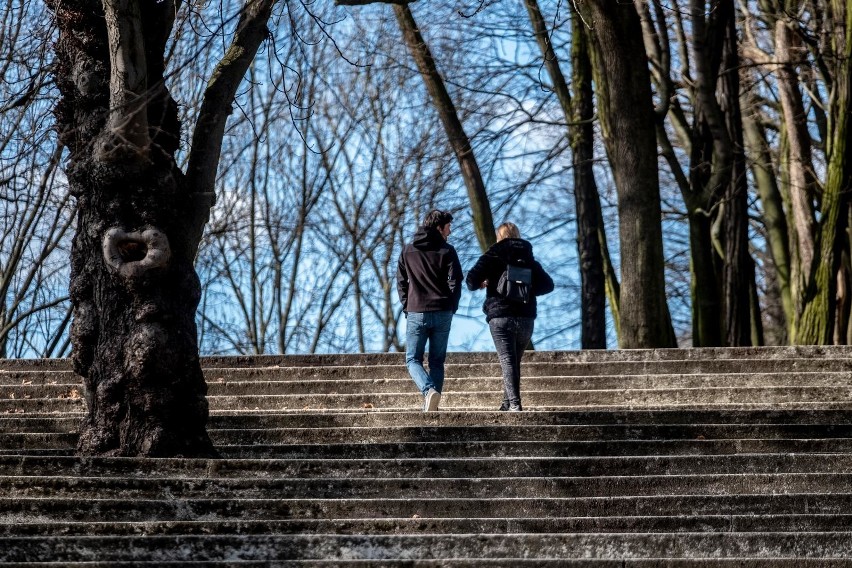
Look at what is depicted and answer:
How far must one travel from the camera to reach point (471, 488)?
293 inches

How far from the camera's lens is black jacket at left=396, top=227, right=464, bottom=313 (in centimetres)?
1030

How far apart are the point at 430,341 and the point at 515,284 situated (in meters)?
0.78

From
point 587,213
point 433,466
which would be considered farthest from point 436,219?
point 587,213

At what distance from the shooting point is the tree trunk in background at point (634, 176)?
13930 mm

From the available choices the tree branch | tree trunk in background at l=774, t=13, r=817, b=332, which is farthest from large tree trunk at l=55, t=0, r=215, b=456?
tree trunk in background at l=774, t=13, r=817, b=332

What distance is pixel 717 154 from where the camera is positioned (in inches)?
634

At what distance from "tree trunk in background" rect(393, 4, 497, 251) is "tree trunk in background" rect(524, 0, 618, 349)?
4.22ft

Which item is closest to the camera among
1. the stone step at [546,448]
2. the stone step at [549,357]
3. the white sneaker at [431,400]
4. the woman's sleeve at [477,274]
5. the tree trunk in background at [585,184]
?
the stone step at [546,448]

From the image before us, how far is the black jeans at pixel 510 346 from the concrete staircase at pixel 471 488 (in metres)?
0.77

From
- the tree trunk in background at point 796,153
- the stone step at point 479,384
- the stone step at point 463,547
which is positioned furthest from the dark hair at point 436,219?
the tree trunk in background at point 796,153

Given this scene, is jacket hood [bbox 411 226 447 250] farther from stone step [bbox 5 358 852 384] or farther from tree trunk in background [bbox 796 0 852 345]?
tree trunk in background [bbox 796 0 852 345]

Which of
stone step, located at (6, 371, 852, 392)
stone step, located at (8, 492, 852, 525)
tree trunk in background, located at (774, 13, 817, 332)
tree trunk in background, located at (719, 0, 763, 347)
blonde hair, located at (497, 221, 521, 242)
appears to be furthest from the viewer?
tree trunk in background, located at (774, 13, 817, 332)

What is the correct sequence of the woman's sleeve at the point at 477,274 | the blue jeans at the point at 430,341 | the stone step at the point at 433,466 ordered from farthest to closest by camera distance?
the woman's sleeve at the point at 477,274
the blue jeans at the point at 430,341
the stone step at the point at 433,466

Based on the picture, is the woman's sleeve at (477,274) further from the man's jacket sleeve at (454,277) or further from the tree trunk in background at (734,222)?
the tree trunk in background at (734,222)
